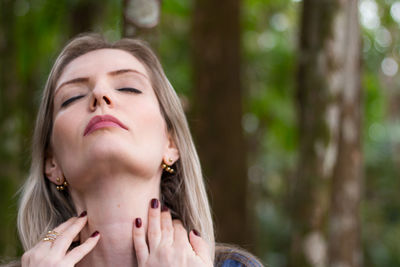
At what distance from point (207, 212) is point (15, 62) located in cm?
503

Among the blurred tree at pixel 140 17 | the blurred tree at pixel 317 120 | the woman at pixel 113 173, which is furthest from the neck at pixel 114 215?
the blurred tree at pixel 317 120

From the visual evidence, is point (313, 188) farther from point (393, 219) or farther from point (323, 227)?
point (393, 219)

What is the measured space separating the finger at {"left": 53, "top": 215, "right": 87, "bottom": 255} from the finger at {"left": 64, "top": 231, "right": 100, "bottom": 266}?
0.17 ft

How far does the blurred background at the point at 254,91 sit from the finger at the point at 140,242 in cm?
134

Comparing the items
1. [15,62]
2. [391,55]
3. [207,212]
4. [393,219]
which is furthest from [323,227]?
[393,219]

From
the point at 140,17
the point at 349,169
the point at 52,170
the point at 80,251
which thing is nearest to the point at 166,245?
the point at 80,251

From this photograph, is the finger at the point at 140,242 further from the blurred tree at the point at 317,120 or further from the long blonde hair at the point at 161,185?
the blurred tree at the point at 317,120

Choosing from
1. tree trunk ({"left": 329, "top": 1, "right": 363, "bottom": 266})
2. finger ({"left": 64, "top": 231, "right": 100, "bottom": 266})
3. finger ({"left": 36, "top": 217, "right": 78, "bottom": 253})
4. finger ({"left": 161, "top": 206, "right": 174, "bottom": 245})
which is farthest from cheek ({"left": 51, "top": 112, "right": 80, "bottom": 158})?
tree trunk ({"left": 329, "top": 1, "right": 363, "bottom": 266})

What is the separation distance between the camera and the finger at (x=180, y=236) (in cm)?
301

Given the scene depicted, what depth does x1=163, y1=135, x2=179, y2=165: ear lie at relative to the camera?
3.30 meters

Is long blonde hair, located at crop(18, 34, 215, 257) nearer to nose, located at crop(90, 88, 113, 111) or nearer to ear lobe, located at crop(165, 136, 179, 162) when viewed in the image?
ear lobe, located at crop(165, 136, 179, 162)

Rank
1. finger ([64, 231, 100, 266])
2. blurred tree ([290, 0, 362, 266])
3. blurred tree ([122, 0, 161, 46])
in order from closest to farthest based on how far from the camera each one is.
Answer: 1. finger ([64, 231, 100, 266])
2. blurred tree ([122, 0, 161, 46])
3. blurred tree ([290, 0, 362, 266])

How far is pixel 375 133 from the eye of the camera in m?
19.8

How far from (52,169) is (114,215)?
522 millimetres
